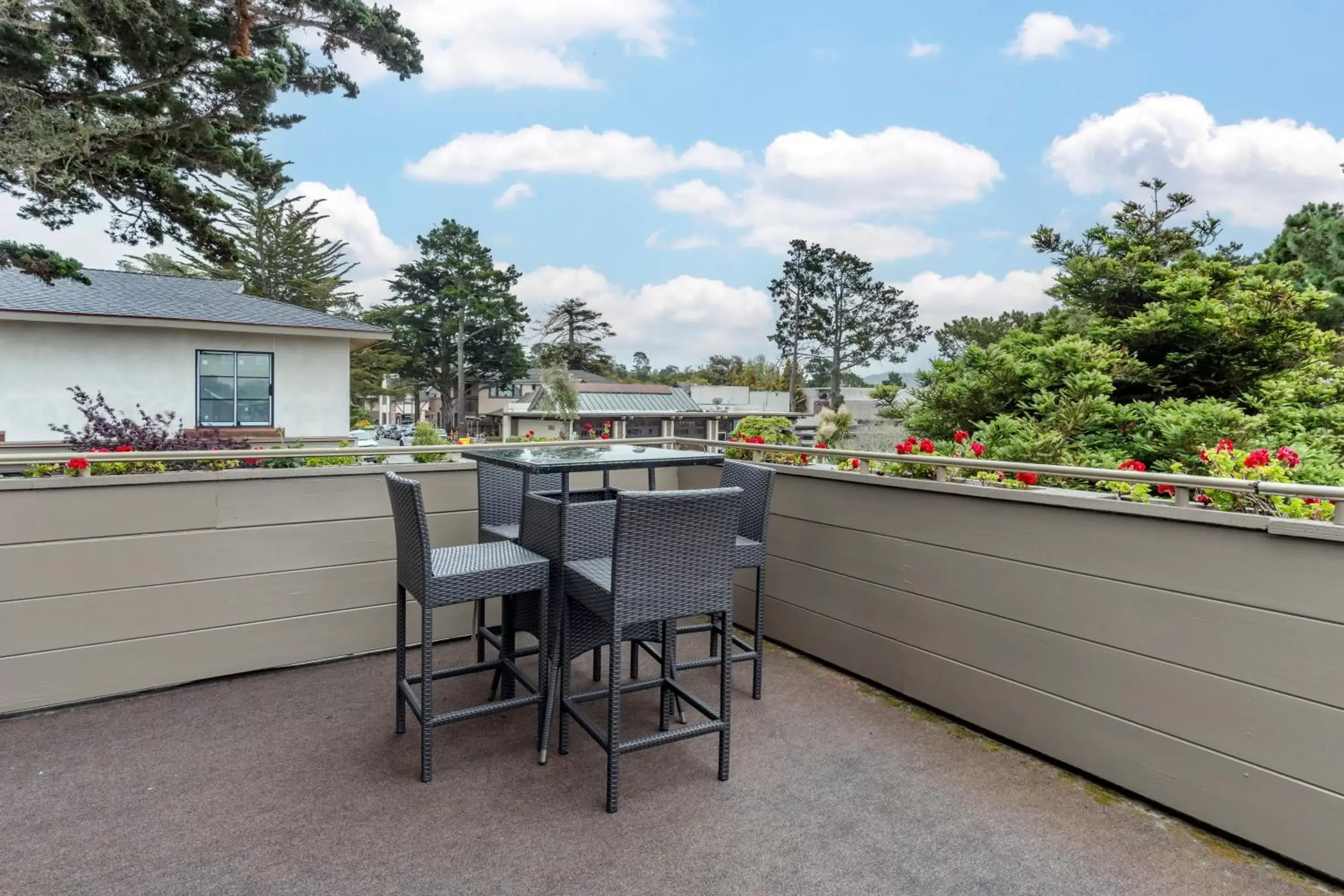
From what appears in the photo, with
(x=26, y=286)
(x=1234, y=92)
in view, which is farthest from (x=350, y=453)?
(x=1234, y=92)

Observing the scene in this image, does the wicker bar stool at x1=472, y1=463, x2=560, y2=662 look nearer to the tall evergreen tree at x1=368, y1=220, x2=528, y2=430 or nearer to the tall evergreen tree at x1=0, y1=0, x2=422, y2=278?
the tall evergreen tree at x1=0, y1=0, x2=422, y2=278

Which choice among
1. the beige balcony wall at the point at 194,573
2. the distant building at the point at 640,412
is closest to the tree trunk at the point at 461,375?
the distant building at the point at 640,412

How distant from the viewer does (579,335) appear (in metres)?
34.6

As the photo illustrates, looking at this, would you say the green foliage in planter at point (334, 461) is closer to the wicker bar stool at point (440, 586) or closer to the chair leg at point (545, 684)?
the wicker bar stool at point (440, 586)

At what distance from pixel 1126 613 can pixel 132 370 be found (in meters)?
10.7

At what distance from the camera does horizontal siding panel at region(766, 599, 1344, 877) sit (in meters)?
1.71

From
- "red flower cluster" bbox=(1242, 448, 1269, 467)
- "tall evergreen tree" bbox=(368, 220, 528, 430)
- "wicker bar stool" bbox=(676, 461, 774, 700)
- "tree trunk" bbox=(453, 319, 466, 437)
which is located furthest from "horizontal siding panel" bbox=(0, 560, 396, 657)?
"tall evergreen tree" bbox=(368, 220, 528, 430)

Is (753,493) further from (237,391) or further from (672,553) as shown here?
(237,391)

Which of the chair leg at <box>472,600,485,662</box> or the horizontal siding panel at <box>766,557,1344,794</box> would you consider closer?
the horizontal siding panel at <box>766,557,1344,794</box>

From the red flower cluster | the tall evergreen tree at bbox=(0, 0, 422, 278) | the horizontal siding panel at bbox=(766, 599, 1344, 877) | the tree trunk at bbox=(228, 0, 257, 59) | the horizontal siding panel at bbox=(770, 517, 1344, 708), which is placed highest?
the tree trunk at bbox=(228, 0, 257, 59)

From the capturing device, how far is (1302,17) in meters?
7.83

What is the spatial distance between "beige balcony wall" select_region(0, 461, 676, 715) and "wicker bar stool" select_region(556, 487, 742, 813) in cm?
142

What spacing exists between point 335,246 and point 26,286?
12.7m

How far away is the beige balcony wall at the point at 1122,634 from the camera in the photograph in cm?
170
